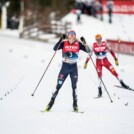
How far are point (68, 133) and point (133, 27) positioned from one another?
28.4 m

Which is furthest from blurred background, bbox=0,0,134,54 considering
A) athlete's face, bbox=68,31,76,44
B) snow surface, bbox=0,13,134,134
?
athlete's face, bbox=68,31,76,44

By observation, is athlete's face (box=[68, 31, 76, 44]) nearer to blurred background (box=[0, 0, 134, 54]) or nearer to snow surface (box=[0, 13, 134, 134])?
snow surface (box=[0, 13, 134, 134])

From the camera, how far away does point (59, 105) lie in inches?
492

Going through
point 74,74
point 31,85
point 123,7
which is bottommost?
point 31,85

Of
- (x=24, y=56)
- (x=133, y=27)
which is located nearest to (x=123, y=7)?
(x=133, y=27)

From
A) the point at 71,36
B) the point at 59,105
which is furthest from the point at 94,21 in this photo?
the point at 71,36

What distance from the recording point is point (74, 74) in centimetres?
1138

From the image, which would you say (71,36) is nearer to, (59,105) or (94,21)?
(59,105)

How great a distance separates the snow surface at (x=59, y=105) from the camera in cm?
956

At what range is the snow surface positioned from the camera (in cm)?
956

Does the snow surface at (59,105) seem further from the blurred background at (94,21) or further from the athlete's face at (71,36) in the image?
the blurred background at (94,21)

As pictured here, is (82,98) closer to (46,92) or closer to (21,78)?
(46,92)

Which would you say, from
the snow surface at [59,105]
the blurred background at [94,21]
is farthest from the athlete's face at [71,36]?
the blurred background at [94,21]

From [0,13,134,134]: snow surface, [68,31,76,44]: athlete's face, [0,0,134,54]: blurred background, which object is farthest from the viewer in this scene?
[0,0,134,54]: blurred background
